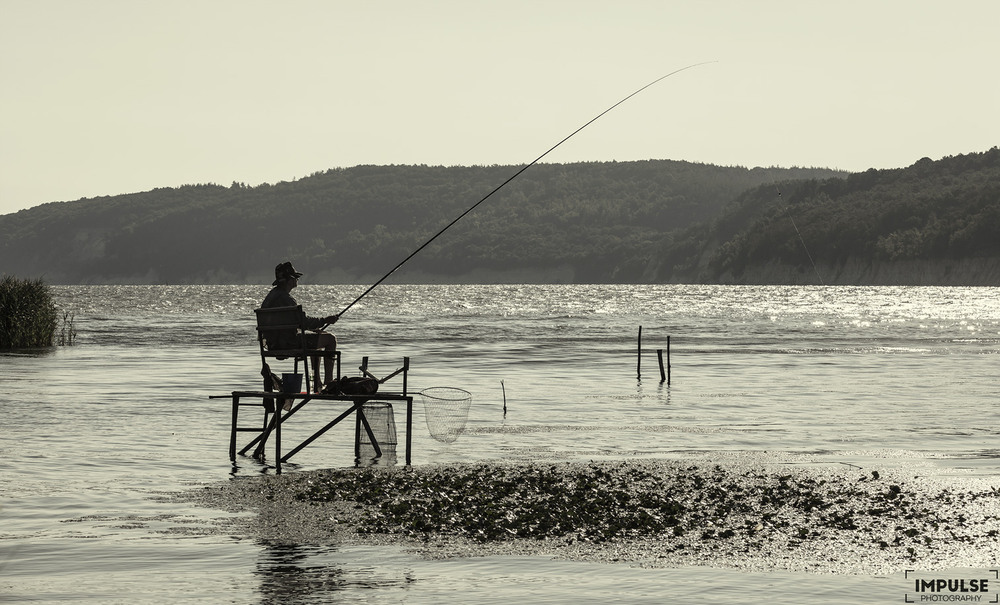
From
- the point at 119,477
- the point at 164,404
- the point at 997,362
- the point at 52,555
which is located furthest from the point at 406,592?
the point at 997,362

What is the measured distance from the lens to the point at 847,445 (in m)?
20.3

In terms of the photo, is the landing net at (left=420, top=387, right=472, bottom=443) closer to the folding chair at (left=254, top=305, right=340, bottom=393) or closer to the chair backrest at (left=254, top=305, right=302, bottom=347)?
the folding chair at (left=254, top=305, right=340, bottom=393)

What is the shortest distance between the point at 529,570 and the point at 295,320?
609cm

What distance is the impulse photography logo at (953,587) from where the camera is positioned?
9.65 m

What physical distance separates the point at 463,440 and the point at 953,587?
38.6 ft

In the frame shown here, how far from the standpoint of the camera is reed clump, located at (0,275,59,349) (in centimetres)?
4709

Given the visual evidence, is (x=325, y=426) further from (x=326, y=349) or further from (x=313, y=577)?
(x=313, y=577)

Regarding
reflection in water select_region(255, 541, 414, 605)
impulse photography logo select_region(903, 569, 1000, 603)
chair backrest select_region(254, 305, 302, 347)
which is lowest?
reflection in water select_region(255, 541, 414, 605)

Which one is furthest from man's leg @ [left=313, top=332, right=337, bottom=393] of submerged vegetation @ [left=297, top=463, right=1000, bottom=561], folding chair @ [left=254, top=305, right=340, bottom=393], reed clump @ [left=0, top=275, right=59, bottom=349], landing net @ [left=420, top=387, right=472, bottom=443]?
reed clump @ [left=0, top=275, right=59, bottom=349]

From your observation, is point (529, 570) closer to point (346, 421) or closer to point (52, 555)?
point (52, 555)

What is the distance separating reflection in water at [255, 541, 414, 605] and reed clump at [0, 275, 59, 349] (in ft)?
128

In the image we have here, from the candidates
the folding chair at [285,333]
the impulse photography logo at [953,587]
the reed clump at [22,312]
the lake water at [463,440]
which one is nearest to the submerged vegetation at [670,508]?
the impulse photography logo at [953,587]

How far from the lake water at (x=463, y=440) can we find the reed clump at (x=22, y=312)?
146cm

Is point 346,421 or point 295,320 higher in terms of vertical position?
point 295,320
